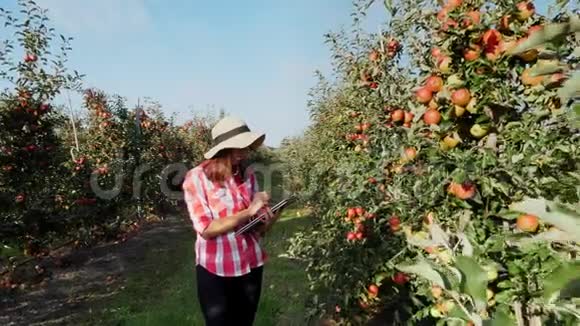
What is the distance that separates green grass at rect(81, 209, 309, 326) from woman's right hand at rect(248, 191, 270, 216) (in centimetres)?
209

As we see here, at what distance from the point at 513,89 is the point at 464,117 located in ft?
0.69

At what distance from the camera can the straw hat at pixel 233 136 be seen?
2.49 meters

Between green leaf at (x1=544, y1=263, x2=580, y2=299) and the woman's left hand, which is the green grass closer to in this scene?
the woman's left hand

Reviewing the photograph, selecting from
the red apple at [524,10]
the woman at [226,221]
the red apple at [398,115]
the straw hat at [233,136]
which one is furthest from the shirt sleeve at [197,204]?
the red apple at [524,10]

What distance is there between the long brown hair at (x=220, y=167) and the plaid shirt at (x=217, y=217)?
27 millimetres

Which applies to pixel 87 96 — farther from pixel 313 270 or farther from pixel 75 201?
pixel 313 270

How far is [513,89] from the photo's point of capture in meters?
1.92

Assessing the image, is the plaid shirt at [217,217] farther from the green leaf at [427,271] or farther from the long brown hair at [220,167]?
the green leaf at [427,271]

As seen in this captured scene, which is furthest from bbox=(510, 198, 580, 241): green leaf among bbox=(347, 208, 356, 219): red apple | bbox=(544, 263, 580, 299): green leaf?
bbox=(347, 208, 356, 219): red apple

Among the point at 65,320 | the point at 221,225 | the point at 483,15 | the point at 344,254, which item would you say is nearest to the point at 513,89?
the point at 483,15

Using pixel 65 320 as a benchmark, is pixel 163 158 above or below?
above

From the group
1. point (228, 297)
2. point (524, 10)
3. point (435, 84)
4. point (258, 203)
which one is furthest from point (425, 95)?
point (228, 297)

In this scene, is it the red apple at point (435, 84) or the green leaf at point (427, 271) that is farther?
the red apple at point (435, 84)

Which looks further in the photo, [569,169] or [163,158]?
[163,158]
